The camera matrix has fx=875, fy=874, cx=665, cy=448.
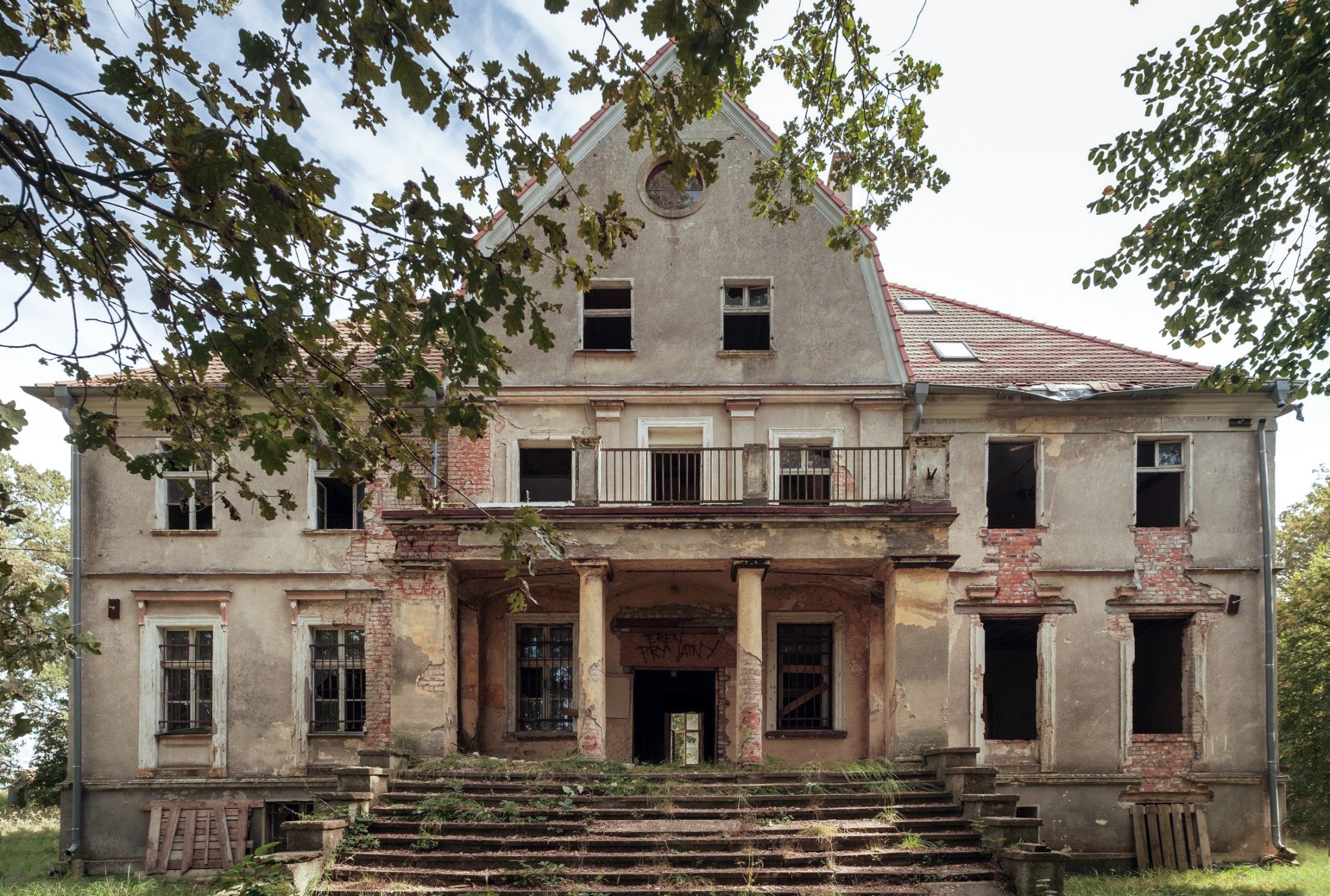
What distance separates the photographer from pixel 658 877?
914cm

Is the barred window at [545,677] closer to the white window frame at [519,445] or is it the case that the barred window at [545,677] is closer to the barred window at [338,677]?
the white window frame at [519,445]

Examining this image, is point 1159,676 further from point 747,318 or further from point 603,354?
point 603,354

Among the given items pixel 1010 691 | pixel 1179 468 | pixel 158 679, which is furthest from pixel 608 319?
pixel 1010 691

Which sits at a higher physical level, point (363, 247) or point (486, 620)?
point (363, 247)

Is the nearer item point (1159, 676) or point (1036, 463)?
point (1036, 463)

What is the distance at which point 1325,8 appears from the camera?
7.99 meters

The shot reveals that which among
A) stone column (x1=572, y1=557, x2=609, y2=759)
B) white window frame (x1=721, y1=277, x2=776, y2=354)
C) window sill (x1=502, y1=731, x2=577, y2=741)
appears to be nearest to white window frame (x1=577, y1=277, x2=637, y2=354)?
white window frame (x1=721, y1=277, x2=776, y2=354)

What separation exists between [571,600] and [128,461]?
9512mm

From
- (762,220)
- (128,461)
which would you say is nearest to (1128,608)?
(762,220)

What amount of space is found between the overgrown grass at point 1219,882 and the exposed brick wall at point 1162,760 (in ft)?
4.09

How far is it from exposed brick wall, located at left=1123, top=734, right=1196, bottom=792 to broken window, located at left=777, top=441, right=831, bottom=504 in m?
6.14

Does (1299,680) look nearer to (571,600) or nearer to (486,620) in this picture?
(571,600)

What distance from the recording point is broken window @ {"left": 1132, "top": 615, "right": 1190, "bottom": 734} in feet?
46.4

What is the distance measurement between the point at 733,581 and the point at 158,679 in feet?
30.8
